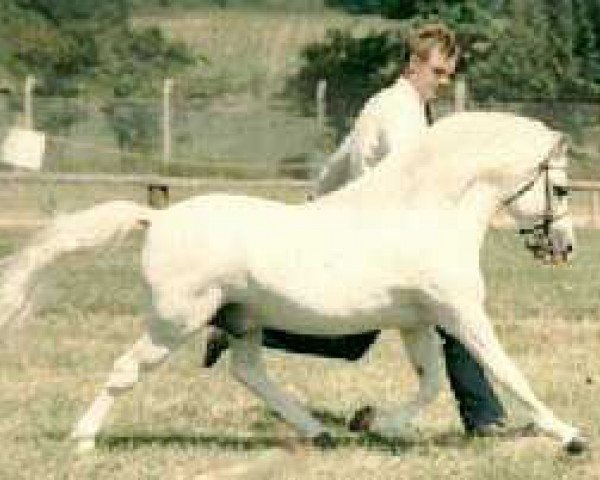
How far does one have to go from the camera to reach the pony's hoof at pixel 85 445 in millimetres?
8695

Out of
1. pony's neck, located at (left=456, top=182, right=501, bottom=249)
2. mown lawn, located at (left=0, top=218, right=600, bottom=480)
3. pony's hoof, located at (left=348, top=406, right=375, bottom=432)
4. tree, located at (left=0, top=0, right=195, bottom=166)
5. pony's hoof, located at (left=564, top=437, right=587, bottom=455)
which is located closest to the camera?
mown lawn, located at (left=0, top=218, right=600, bottom=480)

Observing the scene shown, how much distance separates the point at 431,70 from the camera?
30.7 feet

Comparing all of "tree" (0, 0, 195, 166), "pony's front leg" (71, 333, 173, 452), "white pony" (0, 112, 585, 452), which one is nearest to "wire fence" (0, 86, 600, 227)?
"tree" (0, 0, 195, 166)

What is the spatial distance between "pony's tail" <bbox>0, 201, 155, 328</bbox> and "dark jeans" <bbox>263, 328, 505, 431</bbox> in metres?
0.91

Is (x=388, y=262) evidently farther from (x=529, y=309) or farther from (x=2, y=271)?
(x=529, y=309)

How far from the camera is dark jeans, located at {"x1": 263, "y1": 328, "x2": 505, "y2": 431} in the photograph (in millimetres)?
9375

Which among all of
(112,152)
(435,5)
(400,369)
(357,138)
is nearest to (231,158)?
(112,152)

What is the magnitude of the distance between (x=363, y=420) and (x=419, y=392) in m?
0.28

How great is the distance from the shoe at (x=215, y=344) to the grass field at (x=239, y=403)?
0.35 m

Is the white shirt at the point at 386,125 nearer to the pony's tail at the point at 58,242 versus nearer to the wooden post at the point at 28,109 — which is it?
the pony's tail at the point at 58,242

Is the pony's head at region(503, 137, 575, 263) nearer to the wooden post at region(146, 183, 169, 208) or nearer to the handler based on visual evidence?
the handler

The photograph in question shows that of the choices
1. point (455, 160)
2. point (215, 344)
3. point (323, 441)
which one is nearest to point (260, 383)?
point (215, 344)

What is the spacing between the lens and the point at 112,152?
111 feet

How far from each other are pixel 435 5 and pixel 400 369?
3363 centimetres
